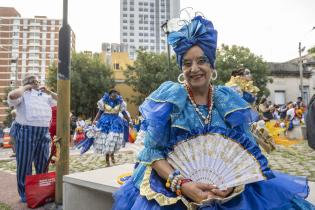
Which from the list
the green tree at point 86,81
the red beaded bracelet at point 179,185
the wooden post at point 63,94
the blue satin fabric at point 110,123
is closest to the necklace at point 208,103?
the red beaded bracelet at point 179,185

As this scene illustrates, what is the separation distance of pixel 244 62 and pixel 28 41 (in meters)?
102

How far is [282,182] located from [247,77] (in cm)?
389

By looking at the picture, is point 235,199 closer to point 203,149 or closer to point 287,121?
point 203,149

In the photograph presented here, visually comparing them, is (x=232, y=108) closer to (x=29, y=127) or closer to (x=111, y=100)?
(x=29, y=127)

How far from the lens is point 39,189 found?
4.58 m

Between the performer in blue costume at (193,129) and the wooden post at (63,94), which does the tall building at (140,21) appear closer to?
the wooden post at (63,94)

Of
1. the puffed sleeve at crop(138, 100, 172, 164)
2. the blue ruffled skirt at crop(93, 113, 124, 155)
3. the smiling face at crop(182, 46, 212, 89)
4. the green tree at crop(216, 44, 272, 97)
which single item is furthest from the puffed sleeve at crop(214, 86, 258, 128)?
the green tree at crop(216, 44, 272, 97)

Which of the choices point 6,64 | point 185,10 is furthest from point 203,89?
point 6,64

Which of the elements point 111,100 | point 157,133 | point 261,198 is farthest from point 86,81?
point 261,198

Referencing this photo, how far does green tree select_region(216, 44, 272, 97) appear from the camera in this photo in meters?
30.7

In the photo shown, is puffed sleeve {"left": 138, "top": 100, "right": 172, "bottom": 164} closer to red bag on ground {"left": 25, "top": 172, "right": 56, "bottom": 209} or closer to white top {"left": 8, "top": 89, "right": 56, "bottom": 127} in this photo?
red bag on ground {"left": 25, "top": 172, "right": 56, "bottom": 209}

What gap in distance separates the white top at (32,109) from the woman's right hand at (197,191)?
3.72 metres

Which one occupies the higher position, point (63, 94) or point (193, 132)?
point (63, 94)

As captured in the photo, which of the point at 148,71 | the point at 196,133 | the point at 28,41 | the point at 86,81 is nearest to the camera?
the point at 196,133
